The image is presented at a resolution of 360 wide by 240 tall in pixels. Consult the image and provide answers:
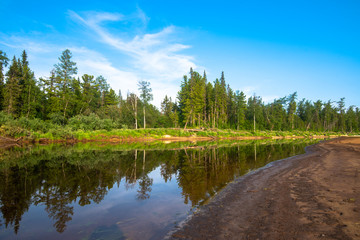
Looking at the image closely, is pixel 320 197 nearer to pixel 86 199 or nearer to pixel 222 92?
pixel 86 199

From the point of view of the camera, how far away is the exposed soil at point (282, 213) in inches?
176

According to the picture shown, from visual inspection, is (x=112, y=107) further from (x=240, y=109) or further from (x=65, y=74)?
(x=240, y=109)

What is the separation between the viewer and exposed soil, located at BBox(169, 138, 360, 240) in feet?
14.7

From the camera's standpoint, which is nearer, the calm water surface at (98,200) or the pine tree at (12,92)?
the calm water surface at (98,200)

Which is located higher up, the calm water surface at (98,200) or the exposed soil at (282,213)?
the exposed soil at (282,213)

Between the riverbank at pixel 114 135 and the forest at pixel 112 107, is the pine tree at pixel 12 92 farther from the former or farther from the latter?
the riverbank at pixel 114 135

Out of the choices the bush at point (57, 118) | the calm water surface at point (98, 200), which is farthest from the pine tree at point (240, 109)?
the calm water surface at point (98, 200)

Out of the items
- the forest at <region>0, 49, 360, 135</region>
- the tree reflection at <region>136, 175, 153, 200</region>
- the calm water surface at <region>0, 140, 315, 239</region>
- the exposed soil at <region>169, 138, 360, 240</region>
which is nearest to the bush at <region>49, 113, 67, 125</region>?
the forest at <region>0, 49, 360, 135</region>

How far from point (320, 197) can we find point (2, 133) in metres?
41.5

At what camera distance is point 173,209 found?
6785 millimetres

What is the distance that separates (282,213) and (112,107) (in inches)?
2394

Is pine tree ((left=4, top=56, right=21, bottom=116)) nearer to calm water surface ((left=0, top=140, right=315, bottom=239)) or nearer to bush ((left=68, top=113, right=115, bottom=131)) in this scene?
bush ((left=68, top=113, right=115, bottom=131))

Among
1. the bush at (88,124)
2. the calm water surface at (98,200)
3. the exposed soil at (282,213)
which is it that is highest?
the bush at (88,124)

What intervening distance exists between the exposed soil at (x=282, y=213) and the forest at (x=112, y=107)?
126ft
